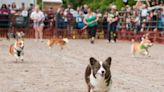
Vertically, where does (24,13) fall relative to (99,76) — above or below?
below

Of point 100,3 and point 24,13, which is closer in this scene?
point 24,13

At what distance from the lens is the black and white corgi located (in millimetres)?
8367

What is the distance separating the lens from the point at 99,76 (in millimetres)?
8414

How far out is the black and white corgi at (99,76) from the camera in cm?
837

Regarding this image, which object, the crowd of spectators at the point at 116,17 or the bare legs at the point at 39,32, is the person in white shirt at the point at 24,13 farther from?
the bare legs at the point at 39,32

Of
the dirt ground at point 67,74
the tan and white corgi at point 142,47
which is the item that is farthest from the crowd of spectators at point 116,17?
the dirt ground at point 67,74

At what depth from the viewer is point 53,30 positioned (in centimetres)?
3444

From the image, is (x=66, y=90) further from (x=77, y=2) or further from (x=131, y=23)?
(x=77, y=2)

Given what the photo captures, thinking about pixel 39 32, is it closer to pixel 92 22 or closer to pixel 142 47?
pixel 92 22

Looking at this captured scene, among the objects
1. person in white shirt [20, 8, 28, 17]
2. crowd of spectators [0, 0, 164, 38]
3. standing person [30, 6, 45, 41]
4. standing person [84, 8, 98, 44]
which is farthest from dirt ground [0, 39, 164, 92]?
person in white shirt [20, 8, 28, 17]

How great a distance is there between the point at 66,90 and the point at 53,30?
23651mm

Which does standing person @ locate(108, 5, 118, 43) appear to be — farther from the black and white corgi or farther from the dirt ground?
the black and white corgi

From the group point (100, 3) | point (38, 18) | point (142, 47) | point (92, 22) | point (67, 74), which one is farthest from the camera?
point (100, 3)

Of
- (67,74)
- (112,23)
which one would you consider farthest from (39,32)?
(67,74)
